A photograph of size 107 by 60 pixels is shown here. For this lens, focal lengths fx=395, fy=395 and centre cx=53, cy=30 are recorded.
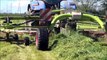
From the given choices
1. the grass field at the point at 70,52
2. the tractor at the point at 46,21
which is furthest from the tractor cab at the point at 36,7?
the grass field at the point at 70,52

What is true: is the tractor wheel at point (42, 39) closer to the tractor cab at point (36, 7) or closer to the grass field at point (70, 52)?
the grass field at point (70, 52)

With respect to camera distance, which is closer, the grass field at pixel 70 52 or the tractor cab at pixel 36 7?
the grass field at pixel 70 52

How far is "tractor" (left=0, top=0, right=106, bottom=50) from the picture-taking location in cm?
1451

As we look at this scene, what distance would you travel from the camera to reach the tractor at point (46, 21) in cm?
1451

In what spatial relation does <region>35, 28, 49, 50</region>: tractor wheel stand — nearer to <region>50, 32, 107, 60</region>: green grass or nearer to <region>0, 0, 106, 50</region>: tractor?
<region>0, 0, 106, 50</region>: tractor

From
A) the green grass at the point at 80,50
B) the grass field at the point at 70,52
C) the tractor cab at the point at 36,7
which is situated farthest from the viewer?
the tractor cab at the point at 36,7

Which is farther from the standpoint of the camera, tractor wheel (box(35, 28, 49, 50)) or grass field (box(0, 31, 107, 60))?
tractor wheel (box(35, 28, 49, 50))

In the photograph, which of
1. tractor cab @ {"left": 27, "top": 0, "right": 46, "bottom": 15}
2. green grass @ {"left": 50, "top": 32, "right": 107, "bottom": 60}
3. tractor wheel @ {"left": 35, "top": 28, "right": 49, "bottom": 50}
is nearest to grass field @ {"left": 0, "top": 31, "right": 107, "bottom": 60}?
green grass @ {"left": 50, "top": 32, "right": 107, "bottom": 60}

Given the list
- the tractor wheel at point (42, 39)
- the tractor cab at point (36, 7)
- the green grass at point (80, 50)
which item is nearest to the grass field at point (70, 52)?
the green grass at point (80, 50)

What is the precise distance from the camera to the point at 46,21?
15.4 m

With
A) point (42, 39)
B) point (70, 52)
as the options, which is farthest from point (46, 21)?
point (70, 52)

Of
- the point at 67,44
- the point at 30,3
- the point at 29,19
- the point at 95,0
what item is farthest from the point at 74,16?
the point at 95,0

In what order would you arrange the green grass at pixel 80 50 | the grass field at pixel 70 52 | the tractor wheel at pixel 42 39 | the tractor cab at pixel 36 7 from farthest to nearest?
the tractor cab at pixel 36 7 → the tractor wheel at pixel 42 39 → the grass field at pixel 70 52 → the green grass at pixel 80 50

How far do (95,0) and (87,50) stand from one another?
5886cm
